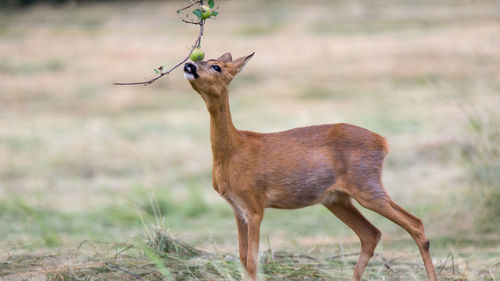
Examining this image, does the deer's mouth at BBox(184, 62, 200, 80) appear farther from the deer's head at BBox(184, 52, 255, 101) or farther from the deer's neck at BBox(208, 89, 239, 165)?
the deer's neck at BBox(208, 89, 239, 165)

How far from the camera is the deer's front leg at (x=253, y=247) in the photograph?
536cm

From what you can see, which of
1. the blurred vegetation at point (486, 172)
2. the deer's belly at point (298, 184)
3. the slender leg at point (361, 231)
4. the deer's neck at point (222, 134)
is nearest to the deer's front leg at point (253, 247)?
the deer's belly at point (298, 184)

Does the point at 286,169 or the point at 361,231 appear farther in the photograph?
the point at 361,231

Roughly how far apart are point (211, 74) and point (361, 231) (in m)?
1.70

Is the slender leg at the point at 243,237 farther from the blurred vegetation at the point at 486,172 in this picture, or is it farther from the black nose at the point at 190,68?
the blurred vegetation at the point at 486,172

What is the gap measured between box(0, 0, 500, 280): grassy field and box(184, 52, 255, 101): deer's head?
3.53 ft

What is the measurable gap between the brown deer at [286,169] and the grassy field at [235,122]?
0.52 metres

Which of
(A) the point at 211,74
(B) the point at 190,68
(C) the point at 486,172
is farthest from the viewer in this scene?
(C) the point at 486,172

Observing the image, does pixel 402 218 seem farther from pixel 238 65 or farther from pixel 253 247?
pixel 238 65

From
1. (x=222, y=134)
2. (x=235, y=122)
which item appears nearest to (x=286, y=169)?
(x=222, y=134)

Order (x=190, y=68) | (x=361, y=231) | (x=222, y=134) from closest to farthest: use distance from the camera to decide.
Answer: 1. (x=190, y=68)
2. (x=222, y=134)
3. (x=361, y=231)

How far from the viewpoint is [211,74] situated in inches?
206

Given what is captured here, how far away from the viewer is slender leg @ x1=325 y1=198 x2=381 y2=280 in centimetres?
592

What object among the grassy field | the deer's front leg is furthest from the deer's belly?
the grassy field
